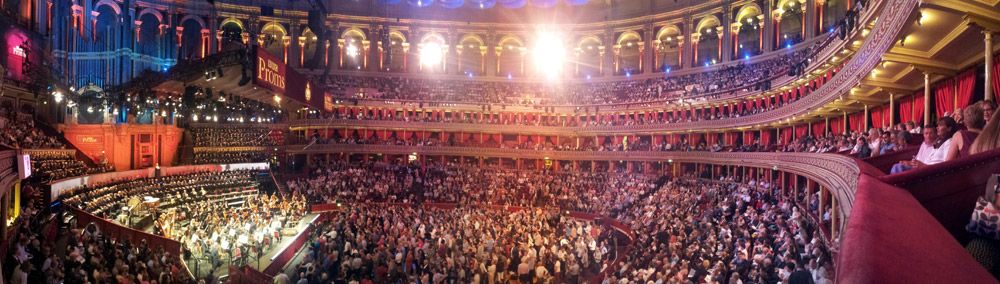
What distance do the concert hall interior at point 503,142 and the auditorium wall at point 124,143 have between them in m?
0.11

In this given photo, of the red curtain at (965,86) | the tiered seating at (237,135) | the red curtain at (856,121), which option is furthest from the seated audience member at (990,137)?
the tiered seating at (237,135)

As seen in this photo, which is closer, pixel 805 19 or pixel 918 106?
pixel 918 106

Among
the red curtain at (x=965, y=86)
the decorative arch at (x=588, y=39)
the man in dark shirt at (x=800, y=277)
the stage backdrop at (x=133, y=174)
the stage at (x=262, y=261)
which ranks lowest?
the stage at (x=262, y=261)

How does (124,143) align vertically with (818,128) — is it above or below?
below

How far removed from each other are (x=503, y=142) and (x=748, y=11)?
68.4 ft

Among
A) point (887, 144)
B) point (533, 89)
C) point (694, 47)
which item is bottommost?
point (887, 144)

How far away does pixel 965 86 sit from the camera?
1122 centimetres

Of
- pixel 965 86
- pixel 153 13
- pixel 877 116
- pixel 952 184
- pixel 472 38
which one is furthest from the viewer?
pixel 472 38

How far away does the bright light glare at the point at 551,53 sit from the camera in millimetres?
46500

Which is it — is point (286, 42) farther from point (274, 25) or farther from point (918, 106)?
point (918, 106)

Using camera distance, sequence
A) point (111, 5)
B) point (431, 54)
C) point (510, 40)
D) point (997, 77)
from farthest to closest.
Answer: point (510, 40) < point (431, 54) < point (111, 5) < point (997, 77)

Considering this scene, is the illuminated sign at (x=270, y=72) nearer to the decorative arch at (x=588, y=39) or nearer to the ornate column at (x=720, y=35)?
the ornate column at (x=720, y=35)

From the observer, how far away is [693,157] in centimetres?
3036

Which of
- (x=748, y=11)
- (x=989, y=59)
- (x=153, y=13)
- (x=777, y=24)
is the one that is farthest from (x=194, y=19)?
(x=989, y=59)
